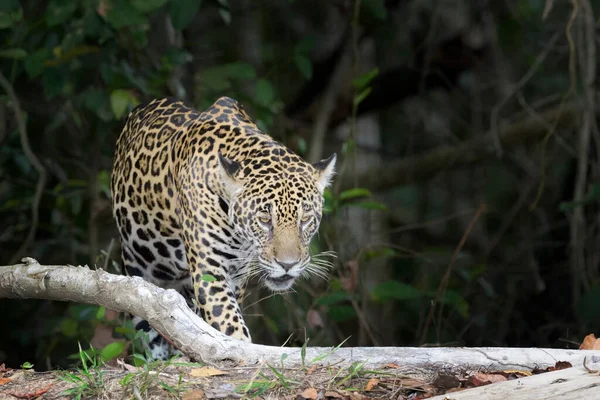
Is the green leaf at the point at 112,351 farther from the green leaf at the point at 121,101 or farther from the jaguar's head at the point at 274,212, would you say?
the green leaf at the point at 121,101

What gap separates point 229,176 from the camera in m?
5.02

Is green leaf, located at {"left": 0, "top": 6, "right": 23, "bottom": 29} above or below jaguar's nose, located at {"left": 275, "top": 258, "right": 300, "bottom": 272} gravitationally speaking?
above

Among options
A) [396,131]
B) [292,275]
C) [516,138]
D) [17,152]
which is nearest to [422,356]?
[292,275]

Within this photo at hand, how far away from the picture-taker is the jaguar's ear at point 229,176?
16.4 feet

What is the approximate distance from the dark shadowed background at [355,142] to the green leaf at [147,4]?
0.06 ft

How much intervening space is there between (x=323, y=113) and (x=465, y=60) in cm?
195

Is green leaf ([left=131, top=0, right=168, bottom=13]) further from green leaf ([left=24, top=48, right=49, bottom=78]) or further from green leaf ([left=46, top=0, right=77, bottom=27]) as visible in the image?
green leaf ([left=24, top=48, right=49, bottom=78])

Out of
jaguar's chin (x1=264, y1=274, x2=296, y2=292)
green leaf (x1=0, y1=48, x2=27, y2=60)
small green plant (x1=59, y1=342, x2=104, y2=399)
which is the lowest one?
small green plant (x1=59, y1=342, x2=104, y2=399)

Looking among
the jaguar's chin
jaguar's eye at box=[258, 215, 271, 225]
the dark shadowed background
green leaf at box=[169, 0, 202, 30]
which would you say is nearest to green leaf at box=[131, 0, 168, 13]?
the dark shadowed background

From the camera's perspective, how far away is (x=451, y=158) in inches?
400

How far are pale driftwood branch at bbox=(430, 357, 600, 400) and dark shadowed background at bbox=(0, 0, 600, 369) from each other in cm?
207

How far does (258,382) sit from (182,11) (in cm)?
343

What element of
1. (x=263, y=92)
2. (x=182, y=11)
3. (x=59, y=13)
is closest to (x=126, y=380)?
(x=182, y=11)

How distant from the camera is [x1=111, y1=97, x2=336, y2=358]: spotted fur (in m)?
4.91
